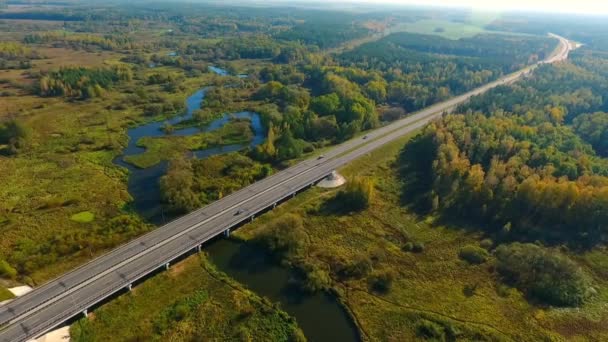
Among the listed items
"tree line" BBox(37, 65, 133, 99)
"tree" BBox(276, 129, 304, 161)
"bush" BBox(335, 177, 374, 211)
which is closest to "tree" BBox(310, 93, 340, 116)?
"tree" BBox(276, 129, 304, 161)

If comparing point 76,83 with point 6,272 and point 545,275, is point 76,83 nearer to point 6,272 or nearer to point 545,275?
point 6,272

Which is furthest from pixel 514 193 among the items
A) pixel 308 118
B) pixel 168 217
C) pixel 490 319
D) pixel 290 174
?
pixel 168 217

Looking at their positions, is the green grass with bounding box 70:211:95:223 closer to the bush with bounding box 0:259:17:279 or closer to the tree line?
the bush with bounding box 0:259:17:279

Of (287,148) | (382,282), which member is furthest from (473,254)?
(287,148)

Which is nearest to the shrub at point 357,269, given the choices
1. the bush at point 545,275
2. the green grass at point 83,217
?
the bush at point 545,275

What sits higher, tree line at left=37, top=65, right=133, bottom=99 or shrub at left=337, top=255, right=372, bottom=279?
tree line at left=37, top=65, right=133, bottom=99

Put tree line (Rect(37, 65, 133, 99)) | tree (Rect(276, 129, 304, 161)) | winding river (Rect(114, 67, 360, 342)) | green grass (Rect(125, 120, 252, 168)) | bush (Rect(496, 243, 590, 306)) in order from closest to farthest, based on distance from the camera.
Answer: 1. winding river (Rect(114, 67, 360, 342))
2. bush (Rect(496, 243, 590, 306))
3. tree (Rect(276, 129, 304, 161))
4. green grass (Rect(125, 120, 252, 168))
5. tree line (Rect(37, 65, 133, 99))
